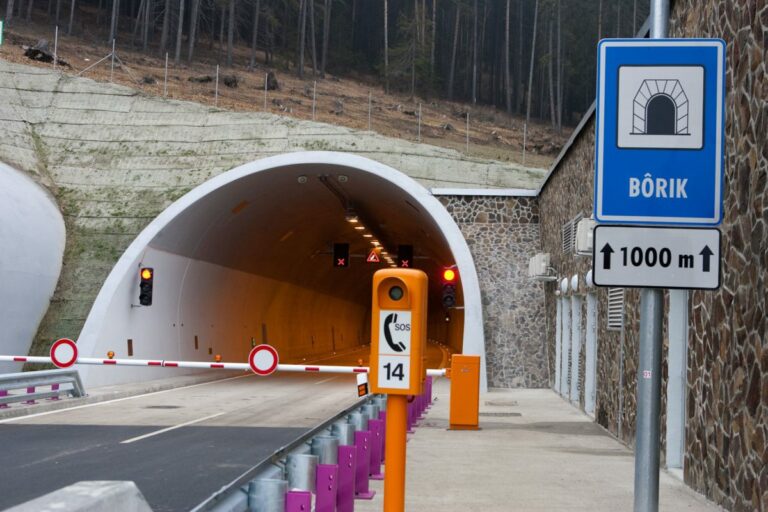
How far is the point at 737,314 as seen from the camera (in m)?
9.44

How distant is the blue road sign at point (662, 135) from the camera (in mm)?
5205

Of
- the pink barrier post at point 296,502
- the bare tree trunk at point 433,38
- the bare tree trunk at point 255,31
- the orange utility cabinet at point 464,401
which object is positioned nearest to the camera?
the pink barrier post at point 296,502

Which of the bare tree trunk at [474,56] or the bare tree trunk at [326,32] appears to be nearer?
the bare tree trunk at [326,32]

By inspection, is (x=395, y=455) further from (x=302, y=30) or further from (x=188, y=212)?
(x=302, y=30)

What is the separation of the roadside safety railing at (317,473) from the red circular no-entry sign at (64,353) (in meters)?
8.28

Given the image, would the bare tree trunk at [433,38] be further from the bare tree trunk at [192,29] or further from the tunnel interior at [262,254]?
the tunnel interior at [262,254]

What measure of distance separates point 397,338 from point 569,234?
56.4ft

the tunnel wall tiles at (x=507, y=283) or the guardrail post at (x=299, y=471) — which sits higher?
the tunnel wall tiles at (x=507, y=283)

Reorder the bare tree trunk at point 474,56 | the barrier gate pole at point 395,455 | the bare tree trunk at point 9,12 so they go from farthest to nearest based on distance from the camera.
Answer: the bare tree trunk at point 474,56 → the bare tree trunk at point 9,12 → the barrier gate pole at point 395,455

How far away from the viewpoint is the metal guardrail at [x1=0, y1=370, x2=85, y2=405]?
19.7 meters

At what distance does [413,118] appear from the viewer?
206ft

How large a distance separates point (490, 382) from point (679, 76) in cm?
2461

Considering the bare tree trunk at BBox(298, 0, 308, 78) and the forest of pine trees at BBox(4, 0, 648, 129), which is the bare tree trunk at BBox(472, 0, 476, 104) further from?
the bare tree trunk at BBox(298, 0, 308, 78)

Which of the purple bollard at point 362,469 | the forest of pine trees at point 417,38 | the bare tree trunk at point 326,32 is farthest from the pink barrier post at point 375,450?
the bare tree trunk at point 326,32
